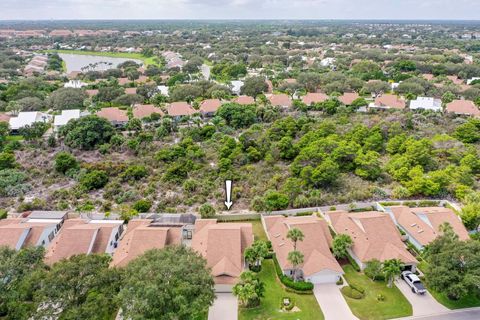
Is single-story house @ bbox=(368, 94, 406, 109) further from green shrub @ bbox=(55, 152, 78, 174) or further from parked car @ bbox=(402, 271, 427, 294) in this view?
green shrub @ bbox=(55, 152, 78, 174)

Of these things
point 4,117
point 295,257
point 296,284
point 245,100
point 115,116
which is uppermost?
point 245,100


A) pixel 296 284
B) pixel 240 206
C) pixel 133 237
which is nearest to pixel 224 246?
pixel 296 284

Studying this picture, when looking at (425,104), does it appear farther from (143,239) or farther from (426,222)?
(143,239)

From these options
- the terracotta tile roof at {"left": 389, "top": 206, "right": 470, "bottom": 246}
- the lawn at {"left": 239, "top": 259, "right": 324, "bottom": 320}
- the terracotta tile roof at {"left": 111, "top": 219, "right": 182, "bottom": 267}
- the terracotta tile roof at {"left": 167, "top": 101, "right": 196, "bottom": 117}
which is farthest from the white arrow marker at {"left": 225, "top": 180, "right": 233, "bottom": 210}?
the terracotta tile roof at {"left": 167, "top": 101, "right": 196, "bottom": 117}

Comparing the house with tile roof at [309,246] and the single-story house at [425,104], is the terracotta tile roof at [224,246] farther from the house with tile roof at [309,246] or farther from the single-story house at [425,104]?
the single-story house at [425,104]

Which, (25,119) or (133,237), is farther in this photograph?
(25,119)

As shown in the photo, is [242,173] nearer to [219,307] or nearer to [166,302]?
[219,307]

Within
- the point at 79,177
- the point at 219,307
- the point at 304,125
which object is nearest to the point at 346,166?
the point at 304,125
